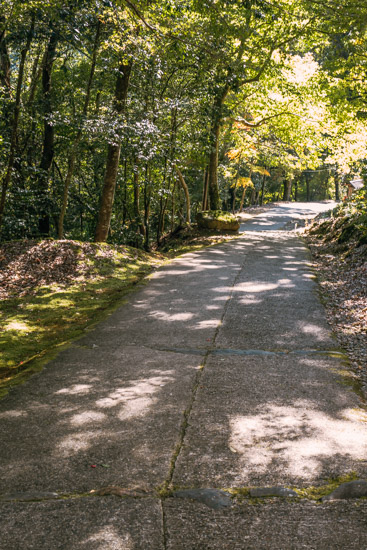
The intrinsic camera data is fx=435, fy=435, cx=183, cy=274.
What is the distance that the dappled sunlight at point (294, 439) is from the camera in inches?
134

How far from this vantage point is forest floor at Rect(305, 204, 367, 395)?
6416mm

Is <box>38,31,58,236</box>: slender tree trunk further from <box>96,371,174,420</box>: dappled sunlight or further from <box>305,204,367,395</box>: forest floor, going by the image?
<box>96,371,174,420</box>: dappled sunlight

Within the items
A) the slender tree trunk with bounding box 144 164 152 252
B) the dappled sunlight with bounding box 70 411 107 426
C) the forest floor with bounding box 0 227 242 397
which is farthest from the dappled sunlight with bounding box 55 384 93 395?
the slender tree trunk with bounding box 144 164 152 252

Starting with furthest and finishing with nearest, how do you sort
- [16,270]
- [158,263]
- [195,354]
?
1. [158,263]
2. [16,270]
3. [195,354]

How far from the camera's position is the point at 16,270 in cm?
986

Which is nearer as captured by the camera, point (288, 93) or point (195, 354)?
point (195, 354)

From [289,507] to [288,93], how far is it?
741 inches

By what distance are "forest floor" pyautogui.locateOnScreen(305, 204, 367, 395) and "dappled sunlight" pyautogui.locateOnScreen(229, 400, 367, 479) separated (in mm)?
1130

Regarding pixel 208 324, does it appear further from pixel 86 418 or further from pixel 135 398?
pixel 86 418

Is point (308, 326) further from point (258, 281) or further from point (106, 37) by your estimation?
point (106, 37)

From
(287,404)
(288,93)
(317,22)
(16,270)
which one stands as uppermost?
(317,22)

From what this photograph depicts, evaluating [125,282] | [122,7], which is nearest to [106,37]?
[122,7]

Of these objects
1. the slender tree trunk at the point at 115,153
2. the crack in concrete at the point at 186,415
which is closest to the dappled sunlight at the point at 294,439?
the crack in concrete at the point at 186,415

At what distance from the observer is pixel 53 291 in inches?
350
